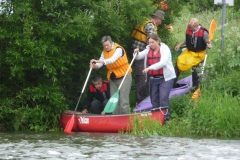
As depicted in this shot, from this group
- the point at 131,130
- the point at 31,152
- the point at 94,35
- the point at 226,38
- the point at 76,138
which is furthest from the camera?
the point at 226,38

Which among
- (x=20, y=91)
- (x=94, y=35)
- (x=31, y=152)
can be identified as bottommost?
(x=31, y=152)

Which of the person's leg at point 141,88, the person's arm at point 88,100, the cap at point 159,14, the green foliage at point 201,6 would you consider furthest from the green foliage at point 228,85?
the green foliage at point 201,6

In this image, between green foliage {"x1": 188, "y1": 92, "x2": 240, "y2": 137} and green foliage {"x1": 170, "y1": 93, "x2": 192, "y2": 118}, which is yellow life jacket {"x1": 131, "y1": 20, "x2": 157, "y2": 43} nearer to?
green foliage {"x1": 170, "y1": 93, "x2": 192, "y2": 118}

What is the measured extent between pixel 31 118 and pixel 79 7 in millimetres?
2234

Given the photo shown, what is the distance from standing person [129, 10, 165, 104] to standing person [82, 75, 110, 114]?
107 cm

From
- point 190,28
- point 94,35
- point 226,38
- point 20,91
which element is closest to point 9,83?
point 20,91

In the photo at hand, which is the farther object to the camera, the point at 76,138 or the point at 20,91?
the point at 20,91

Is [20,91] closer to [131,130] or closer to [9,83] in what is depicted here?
[9,83]

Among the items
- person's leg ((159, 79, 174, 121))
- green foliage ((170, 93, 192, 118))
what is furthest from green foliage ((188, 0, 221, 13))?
person's leg ((159, 79, 174, 121))

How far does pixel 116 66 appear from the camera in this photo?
1380cm

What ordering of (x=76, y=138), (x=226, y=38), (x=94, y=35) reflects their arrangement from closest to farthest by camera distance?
(x=76, y=138) < (x=94, y=35) < (x=226, y=38)

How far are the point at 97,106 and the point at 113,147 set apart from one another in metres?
3.67

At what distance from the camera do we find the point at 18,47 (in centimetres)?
1325

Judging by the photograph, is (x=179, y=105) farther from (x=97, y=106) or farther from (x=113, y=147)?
(x=113, y=147)
